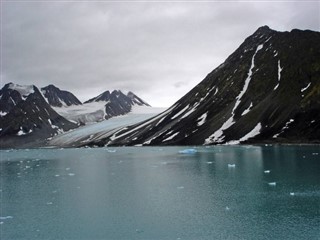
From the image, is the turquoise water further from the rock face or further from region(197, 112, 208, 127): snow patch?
region(197, 112, 208, 127): snow patch

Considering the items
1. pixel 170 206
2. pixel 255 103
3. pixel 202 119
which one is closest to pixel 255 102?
pixel 255 103

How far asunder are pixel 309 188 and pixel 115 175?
2730 centimetres

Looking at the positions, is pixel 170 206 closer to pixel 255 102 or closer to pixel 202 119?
pixel 255 102

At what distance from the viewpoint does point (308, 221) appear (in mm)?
25656

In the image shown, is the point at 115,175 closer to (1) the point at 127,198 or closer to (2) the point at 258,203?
(1) the point at 127,198

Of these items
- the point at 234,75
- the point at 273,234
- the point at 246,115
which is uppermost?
the point at 234,75

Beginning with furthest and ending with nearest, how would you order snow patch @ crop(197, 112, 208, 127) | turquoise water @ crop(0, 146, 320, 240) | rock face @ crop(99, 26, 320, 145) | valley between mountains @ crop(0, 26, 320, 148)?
snow patch @ crop(197, 112, 208, 127), rock face @ crop(99, 26, 320, 145), valley between mountains @ crop(0, 26, 320, 148), turquoise water @ crop(0, 146, 320, 240)

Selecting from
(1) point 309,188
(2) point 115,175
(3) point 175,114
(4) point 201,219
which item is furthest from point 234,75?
(4) point 201,219

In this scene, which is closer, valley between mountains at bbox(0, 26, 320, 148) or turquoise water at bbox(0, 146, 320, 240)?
turquoise water at bbox(0, 146, 320, 240)

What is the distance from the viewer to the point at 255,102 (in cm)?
14075

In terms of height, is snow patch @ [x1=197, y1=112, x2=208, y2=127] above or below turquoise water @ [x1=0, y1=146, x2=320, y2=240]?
above

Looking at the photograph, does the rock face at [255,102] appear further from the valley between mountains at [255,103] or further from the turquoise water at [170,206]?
the turquoise water at [170,206]

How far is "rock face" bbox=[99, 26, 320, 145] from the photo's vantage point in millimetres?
116875

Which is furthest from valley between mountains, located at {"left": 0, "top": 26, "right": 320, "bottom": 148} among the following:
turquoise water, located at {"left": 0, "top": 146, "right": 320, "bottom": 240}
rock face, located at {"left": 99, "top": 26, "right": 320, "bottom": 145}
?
turquoise water, located at {"left": 0, "top": 146, "right": 320, "bottom": 240}
